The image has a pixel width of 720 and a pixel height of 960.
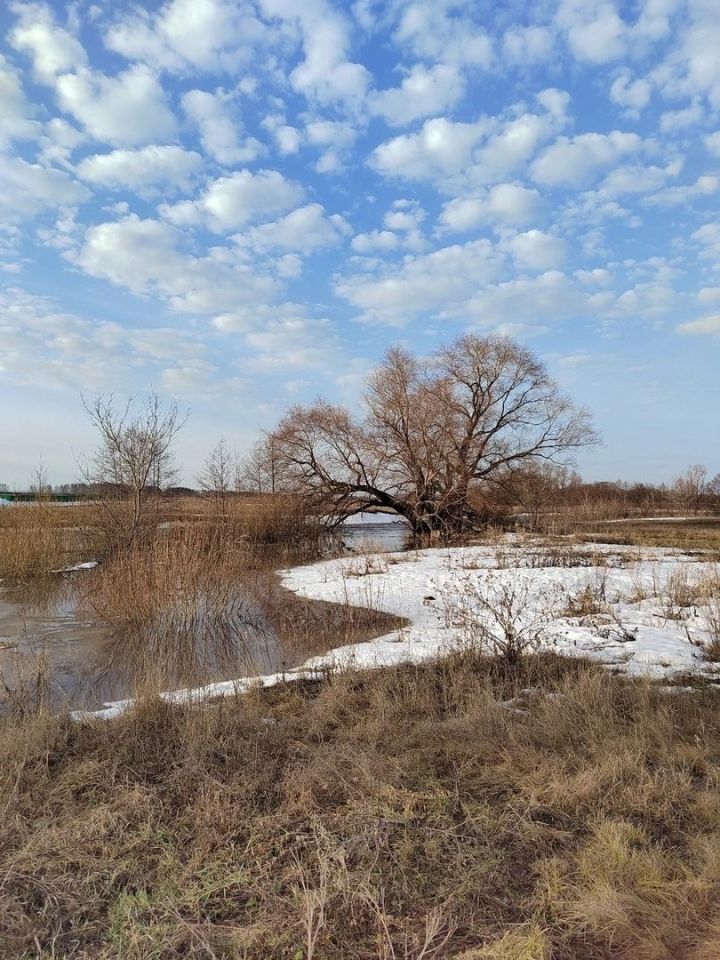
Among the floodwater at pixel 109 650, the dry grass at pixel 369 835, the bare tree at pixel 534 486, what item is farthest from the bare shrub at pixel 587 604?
the bare tree at pixel 534 486

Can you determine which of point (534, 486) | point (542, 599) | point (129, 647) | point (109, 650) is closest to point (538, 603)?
point (542, 599)

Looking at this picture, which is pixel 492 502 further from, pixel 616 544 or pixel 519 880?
pixel 519 880

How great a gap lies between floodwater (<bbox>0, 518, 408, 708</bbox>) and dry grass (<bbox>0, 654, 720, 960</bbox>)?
6.59ft

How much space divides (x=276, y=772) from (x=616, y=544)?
19569mm

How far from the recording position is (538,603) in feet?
33.6

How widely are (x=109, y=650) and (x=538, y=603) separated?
22.8ft

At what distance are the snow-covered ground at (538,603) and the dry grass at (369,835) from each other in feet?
4.99

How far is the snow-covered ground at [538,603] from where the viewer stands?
21.6ft

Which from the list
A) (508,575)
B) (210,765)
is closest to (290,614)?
(508,575)

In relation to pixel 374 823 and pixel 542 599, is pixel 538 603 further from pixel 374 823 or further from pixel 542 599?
pixel 374 823

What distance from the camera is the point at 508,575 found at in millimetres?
13383

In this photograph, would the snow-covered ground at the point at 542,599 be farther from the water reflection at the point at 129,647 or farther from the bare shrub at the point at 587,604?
the water reflection at the point at 129,647

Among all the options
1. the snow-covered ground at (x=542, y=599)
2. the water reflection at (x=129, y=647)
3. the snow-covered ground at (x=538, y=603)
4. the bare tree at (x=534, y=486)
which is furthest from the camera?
the bare tree at (x=534, y=486)

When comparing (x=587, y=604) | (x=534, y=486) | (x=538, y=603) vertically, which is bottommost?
(x=538, y=603)
